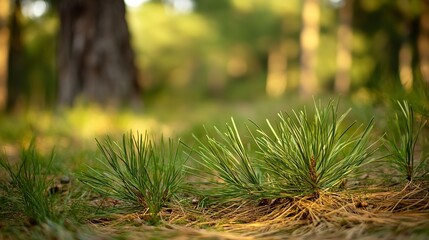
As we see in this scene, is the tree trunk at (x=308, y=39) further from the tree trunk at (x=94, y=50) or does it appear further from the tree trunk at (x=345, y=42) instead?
the tree trunk at (x=94, y=50)

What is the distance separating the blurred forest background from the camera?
4.53 meters

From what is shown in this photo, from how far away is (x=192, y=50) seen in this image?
59.7 feet

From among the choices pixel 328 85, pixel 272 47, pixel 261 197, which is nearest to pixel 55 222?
pixel 261 197

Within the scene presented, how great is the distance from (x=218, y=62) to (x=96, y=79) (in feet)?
49.6

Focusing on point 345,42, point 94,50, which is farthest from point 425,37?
point 94,50

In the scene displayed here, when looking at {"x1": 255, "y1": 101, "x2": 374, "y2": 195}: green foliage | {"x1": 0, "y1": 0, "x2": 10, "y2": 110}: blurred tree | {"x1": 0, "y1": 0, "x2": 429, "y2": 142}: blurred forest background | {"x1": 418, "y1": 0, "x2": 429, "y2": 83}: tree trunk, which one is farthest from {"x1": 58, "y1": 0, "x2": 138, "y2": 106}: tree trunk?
{"x1": 418, "y1": 0, "x2": 429, "y2": 83}: tree trunk

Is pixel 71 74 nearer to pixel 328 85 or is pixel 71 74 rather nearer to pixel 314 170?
pixel 314 170

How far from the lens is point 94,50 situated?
450 centimetres

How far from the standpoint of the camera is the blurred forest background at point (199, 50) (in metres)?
4.53

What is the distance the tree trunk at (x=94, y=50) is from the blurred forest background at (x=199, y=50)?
0.01m

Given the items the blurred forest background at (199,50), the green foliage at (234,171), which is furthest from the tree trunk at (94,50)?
the green foliage at (234,171)

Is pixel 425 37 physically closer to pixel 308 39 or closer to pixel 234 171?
pixel 308 39

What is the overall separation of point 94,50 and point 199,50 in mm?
13957

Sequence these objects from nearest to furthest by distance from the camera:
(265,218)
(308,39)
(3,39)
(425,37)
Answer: (265,218), (3,39), (425,37), (308,39)
